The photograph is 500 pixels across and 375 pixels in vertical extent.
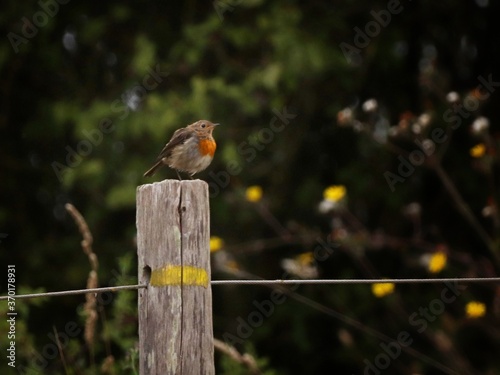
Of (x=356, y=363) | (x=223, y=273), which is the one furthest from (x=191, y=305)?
(x=356, y=363)

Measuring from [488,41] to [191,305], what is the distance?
19.3 ft

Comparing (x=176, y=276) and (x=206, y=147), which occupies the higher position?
(x=206, y=147)

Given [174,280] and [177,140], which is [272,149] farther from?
[174,280]

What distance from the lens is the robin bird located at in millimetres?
5055

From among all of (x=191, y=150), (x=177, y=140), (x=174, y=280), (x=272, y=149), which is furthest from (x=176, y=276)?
(x=272, y=149)

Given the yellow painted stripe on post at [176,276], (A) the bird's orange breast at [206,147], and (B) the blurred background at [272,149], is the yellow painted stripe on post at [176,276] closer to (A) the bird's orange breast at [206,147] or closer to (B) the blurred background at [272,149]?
(A) the bird's orange breast at [206,147]

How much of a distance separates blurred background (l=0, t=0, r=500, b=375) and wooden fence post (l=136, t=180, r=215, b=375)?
12.8ft

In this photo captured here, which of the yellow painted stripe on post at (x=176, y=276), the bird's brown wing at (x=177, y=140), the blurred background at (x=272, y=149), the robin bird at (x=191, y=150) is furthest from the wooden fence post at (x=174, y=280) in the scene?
the blurred background at (x=272, y=149)

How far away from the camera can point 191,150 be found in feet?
16.6

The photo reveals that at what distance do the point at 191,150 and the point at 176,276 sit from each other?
7.23ft

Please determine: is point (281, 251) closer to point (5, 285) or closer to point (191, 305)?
point (5, 285)

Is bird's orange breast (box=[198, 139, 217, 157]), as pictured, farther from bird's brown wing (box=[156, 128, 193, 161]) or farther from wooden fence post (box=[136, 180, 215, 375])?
wooden fence post (box=[136, 180, 215, 375])

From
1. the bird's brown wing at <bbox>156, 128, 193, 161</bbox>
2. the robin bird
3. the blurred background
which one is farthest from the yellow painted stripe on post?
the blurred background

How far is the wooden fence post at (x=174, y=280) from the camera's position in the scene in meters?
2.91
